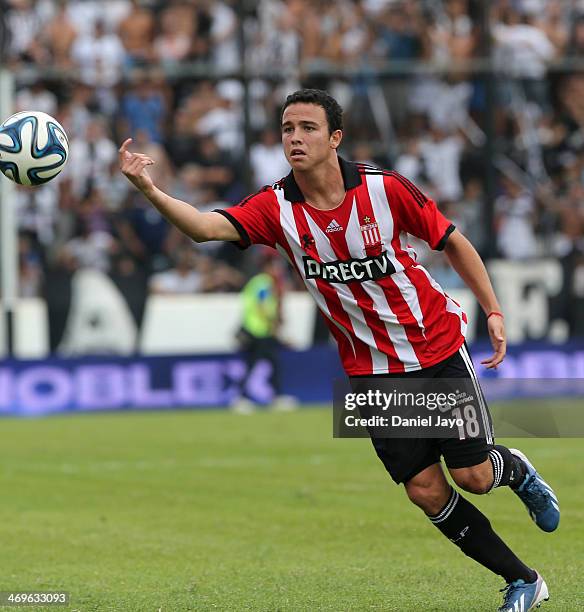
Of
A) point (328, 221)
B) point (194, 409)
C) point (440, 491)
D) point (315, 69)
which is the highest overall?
point (315, 69)

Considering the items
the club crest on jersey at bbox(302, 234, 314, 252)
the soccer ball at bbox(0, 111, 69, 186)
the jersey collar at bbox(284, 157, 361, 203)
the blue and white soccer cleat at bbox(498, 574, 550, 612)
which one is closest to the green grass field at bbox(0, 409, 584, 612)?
the blue and white soccer cleat at bbox(498, 574, 550, 612)

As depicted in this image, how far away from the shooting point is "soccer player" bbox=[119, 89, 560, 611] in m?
6.14

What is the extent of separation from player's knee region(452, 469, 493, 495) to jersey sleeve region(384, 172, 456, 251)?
1046 mm

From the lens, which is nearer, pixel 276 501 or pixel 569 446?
pixel 276 501

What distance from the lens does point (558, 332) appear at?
1975 cm

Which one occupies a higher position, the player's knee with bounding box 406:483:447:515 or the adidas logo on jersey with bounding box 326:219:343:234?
the adidas logo on jersey with bounding box 326:219:343:234

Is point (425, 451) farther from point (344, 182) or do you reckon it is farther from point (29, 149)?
point (29, 149)

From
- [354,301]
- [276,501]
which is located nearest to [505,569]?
[354,301]

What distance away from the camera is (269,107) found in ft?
64.0

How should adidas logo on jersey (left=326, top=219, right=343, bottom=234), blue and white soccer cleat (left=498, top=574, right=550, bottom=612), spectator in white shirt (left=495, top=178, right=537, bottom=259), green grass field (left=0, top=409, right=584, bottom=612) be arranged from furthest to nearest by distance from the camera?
spectator in white shirt (left=495, top=178, right=537, bottom=259)
green grass field (left=0, top=409, right=584, bottom=612)
adidas logo on jersey (left=326, top=219, right=343, bottom=234)
blue and white soccer cleat (left=498, top=574, right=550, bottom=612)

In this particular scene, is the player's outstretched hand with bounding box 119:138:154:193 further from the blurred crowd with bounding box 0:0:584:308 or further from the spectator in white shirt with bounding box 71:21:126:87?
the spectator in white shirt with bounding box 71:21:126:87

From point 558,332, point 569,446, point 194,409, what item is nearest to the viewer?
point 569,446

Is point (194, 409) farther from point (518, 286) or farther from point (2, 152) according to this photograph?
point (2, 152)

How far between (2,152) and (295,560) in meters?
2.96
